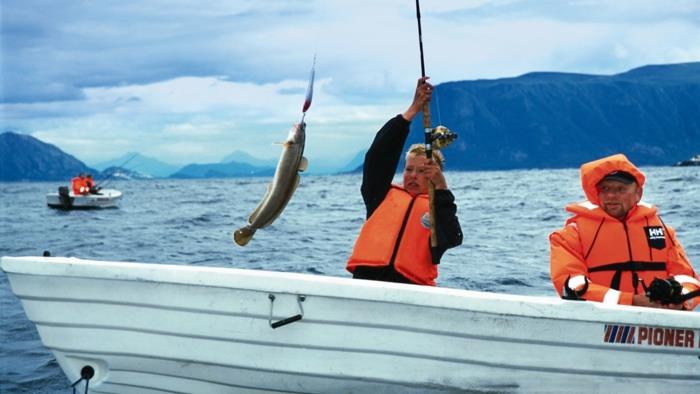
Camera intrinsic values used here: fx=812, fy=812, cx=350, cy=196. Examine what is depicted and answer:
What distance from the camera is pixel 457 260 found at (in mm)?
13773

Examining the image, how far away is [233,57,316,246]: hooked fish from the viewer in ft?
14.8

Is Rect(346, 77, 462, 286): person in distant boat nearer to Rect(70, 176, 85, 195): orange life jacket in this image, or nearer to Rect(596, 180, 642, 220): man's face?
Rect(596, 180, 642, 220): man's face

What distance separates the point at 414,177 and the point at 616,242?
1.32 meters

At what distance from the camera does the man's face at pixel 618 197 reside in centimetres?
505

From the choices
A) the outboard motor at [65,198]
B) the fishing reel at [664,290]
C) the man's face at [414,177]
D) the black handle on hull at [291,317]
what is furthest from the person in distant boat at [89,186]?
the fishing reel at [664,290]

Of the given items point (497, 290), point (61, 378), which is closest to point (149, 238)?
point (497, 290)

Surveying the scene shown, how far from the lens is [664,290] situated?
4.58 meters

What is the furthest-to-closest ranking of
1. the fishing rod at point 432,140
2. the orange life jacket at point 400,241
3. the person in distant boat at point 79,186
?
the person in distant boat at point 79,186 < the orange life jacket at point 400,241 < the fishing rod at point 432,140

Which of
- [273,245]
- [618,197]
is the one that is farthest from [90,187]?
[618,197]

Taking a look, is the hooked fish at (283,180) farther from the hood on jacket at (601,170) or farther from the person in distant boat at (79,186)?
Result: the person in distant boat at (79,186)

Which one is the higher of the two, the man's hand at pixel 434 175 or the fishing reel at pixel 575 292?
the man's hand at pixel 434 175

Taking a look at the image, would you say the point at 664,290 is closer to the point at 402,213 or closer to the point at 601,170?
the point at 601,170

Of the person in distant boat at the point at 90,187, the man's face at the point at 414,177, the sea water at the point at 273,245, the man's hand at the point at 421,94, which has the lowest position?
the sea water at the point at 273,245

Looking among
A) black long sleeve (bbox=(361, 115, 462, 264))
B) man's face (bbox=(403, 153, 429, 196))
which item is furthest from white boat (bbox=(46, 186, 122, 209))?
man's face (bbox=(403, 153, 429, 196))
